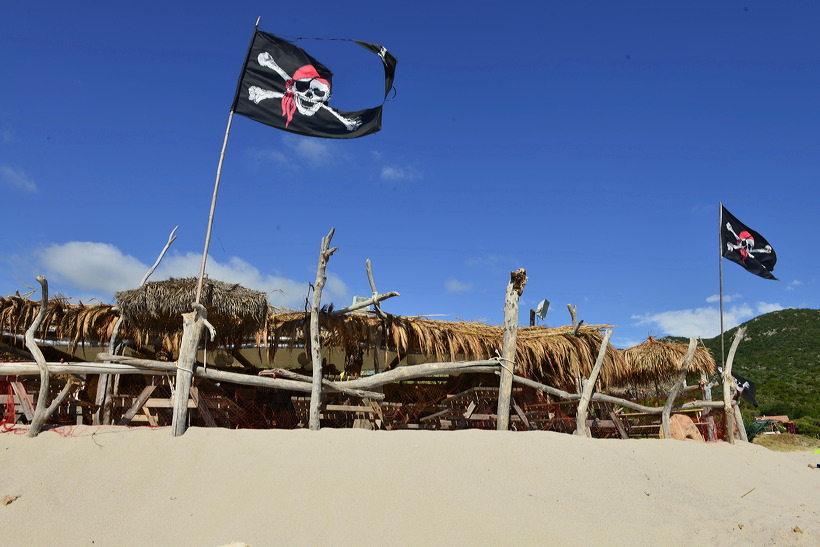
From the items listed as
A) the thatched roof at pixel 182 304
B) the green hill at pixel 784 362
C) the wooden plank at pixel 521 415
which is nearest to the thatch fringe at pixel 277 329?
the thatched roof at pixel 182 304

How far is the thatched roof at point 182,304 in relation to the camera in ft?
22.6

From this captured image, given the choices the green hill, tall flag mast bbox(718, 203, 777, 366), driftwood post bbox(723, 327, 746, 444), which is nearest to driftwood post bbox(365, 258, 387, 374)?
driftwood post bbox(723, 327, 746, 444)

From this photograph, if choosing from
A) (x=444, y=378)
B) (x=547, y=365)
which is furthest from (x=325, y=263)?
(x=547, y=365)

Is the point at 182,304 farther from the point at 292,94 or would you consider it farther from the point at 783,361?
the point at 783,361

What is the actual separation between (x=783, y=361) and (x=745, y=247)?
27373 mm

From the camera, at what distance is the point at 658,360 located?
1105cm

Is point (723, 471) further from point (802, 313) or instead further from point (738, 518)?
point (802, 313)

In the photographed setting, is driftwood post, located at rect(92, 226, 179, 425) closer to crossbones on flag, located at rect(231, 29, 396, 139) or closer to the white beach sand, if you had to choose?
the white beach sand

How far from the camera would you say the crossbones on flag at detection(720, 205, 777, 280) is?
1205 cm

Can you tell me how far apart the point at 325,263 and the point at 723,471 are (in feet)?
17.0

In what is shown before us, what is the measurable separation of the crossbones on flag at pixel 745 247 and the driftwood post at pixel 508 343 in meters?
6.80

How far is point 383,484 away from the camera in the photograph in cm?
508

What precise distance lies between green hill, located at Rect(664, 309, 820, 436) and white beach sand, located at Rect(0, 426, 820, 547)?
12.9m

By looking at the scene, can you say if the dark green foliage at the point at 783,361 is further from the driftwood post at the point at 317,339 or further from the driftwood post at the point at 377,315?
the driftwood post at the point at 317,339
